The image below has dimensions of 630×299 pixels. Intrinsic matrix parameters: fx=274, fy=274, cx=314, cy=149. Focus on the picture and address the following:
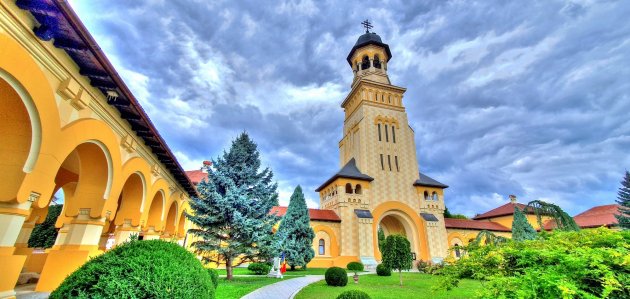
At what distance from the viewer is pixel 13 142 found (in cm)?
490

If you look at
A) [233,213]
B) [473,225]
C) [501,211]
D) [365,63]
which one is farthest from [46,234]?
[501,211]

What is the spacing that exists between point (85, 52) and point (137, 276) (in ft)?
15.3

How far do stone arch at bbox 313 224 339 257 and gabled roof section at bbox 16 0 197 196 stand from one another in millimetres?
20793

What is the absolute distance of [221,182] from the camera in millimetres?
14641

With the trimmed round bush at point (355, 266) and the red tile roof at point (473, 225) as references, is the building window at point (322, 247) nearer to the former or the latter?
the trimmed round bush at point (355, 266)

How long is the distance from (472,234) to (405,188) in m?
9.97

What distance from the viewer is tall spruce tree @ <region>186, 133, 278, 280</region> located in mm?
13711

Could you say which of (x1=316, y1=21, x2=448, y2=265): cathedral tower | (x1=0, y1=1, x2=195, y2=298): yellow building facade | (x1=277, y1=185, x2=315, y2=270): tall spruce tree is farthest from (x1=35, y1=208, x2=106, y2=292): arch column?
(x1=316, y1=21, x2=448, y2=265): cathedral tower

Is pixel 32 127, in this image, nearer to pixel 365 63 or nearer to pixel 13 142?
pixel 13 142

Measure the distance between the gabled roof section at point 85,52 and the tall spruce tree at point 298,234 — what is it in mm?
16756

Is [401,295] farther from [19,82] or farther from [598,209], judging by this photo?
[598,209]

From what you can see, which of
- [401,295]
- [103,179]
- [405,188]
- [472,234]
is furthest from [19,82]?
[472,234]

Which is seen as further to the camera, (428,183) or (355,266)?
(428,183)

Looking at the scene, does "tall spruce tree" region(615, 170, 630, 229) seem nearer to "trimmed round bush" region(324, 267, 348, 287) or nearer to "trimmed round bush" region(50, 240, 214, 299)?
"trimmed round bush" region(324, 267, 348, 287)
